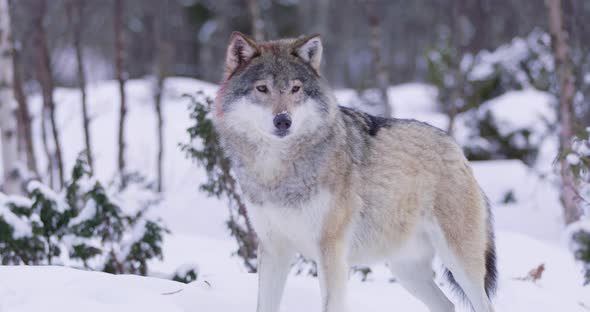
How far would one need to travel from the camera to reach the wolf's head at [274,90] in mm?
3613

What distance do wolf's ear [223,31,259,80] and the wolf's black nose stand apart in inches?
19.5

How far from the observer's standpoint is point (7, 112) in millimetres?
7652

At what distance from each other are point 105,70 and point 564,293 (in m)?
23.3

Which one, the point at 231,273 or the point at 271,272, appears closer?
the point at 271,272

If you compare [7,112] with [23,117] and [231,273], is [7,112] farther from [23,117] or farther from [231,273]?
[231,273]

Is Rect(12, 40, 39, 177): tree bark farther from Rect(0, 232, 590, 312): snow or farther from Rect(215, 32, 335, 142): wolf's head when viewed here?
Rect(215, 32, 335, 142): wolf's head

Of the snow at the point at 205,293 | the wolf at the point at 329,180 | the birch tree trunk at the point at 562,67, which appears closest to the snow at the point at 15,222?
the snow at the point at 205,293

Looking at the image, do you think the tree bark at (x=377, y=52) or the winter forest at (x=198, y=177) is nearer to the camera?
the winter forest at (x=198, y=177)

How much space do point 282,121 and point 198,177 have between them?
10691mm

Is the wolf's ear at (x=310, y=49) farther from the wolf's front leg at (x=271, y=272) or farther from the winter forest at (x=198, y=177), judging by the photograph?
the wolf's front leg at (x=271, y=272)

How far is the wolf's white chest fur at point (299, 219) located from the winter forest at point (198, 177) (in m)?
0.70

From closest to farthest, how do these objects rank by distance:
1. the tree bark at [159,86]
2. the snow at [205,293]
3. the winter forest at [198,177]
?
the snow at [205,293]
the winter forest at [198,177]
the tree bark at [159,86]

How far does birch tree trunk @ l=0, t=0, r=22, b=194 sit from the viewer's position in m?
7.64

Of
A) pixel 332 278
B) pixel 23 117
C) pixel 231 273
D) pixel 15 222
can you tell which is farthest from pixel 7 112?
pixel 332 278
